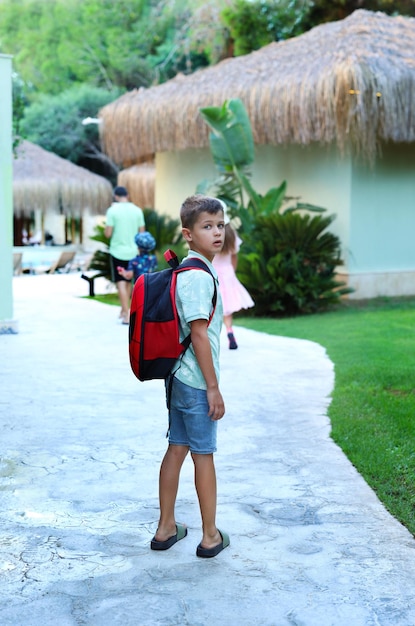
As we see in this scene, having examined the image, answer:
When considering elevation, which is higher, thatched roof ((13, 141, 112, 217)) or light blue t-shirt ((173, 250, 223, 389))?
thatched roof ((13, 141, 112, 217))

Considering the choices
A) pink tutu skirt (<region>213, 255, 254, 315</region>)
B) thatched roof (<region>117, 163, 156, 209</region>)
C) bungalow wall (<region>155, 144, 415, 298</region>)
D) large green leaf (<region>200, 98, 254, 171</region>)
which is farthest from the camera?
thatched roof (<region>117, 163, 156, 209</region>)

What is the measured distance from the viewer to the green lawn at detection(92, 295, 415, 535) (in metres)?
4.70

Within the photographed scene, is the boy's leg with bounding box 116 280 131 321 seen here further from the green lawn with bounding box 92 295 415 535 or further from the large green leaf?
the large green leaf

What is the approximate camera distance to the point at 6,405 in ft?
21.1

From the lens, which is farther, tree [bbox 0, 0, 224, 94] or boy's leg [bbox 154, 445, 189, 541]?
tree [bbox 0, 0, 224, 94]

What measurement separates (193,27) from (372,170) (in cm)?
1849

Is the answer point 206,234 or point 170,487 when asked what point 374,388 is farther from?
Answer: point 206,234

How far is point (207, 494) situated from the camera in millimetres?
3621

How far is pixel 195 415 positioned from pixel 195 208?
0.85 m

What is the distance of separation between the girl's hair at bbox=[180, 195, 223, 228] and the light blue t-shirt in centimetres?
14

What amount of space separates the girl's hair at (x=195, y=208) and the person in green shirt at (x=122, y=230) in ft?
25.1

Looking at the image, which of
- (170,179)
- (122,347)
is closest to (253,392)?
(122,347)

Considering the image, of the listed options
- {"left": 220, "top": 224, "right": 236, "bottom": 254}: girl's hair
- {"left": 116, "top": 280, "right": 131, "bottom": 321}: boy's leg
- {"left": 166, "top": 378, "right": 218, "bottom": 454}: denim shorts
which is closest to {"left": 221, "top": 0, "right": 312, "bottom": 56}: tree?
{"left": 116, "top": 280, "right": 131, "bottom": 321}: boy's leg

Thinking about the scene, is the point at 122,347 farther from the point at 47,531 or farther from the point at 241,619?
the point at 241,619
